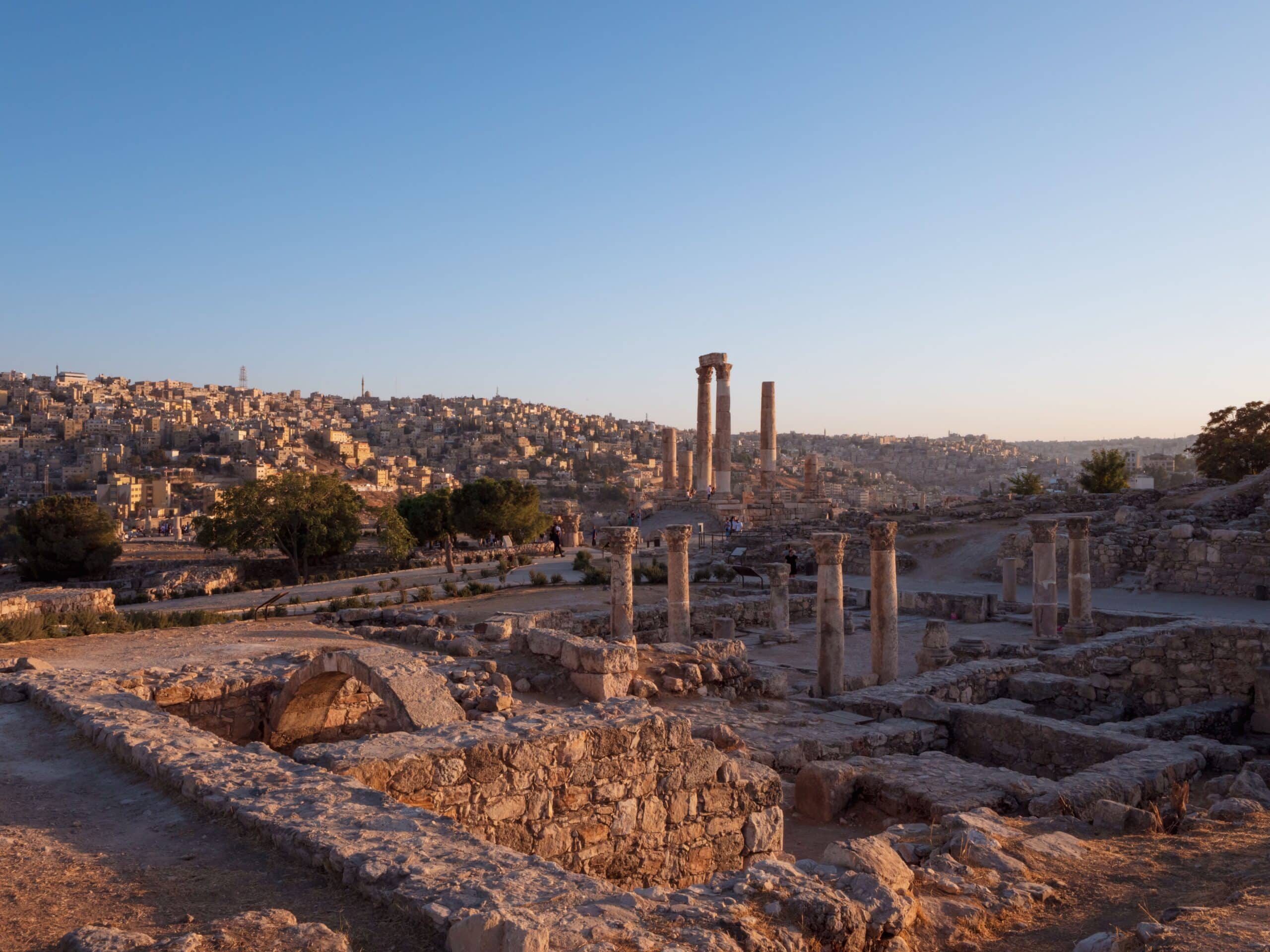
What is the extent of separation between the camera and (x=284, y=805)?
5293 millimetres

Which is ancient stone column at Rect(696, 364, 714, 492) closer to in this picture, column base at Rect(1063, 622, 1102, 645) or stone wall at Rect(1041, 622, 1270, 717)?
column base at Rect(1063, 622, 1102, 645)

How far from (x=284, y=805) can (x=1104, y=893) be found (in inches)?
202

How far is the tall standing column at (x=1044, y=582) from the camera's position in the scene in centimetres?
1700

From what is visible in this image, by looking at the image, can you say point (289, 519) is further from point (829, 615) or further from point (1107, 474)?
point (1107, 474)

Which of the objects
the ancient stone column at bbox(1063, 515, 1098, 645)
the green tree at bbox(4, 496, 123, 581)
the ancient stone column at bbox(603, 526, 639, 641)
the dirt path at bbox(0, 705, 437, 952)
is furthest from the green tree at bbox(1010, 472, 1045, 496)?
the dirt path at bbox(0, 705, 437, 952)

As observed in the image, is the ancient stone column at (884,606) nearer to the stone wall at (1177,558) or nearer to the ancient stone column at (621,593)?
the ancient stone column at (621,593)

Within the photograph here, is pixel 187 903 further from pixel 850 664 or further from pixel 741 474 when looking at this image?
pixel 741 474

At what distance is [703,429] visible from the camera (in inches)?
1791

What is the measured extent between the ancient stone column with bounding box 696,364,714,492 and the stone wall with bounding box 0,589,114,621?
28.3 meters

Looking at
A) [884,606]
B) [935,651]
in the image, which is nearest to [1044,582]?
[935,651]

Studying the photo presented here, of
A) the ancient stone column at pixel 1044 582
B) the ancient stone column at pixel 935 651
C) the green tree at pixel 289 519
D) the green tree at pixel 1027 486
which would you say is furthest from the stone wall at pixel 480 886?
the green tree at pixel 1027 486

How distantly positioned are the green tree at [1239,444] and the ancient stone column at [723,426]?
20.9 meters

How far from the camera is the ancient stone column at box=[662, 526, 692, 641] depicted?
1688 cm

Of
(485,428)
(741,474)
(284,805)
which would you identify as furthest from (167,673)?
(485,428)
